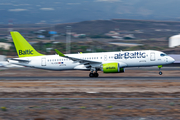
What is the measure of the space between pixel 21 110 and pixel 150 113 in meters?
6.96

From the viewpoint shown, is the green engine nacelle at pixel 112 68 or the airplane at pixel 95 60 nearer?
the green engine nacelle at pixel 112 68

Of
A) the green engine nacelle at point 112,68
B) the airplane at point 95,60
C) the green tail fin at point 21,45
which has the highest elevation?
the green tail fin at point 21,45

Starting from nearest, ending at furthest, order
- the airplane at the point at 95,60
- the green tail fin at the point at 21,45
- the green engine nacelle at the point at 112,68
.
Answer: the green engine nacelle at the point at 112,68, the airplane at the point at 95,60, the green tail fin at the point at 21,45

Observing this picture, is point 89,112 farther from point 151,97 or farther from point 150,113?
point 151,97

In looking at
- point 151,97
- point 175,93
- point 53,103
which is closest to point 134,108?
point 151,97

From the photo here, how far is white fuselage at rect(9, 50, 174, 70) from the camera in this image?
32.0 meters

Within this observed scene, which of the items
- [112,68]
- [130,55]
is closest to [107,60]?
[112,68]

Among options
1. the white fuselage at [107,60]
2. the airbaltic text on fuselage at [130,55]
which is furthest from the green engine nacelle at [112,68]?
the airbaltic text on fuselage at [130,55]

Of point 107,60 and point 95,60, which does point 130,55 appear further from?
point 95,60

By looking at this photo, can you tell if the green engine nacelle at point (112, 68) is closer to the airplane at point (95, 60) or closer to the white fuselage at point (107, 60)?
Result: the airplane at point (95, 60)

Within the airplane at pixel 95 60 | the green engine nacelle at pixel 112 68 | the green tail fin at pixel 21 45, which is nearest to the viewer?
the green engine nacelle at pixel 112 68

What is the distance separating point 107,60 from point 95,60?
1.64 metres

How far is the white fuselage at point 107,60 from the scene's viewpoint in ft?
105

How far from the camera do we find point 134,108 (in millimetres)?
14055
